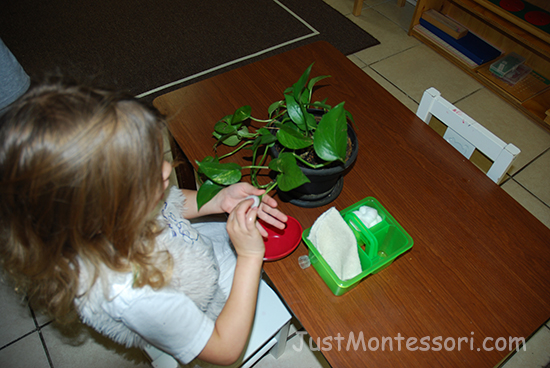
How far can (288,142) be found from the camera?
0.80 meters

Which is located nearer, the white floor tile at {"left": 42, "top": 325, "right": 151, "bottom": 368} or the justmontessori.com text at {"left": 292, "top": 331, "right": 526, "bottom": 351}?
the justmontessori.com text at {"left": 292, "top": 331, "right": 526, "bottom": 351}

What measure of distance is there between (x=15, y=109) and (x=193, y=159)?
0.48m

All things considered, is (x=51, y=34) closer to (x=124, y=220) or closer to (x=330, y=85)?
(x=330, y=85)

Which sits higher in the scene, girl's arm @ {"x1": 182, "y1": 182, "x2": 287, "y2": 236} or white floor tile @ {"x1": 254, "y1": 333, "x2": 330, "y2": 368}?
girl's arm @ {"x1": 182, "y1": 182, "x2": 287, "y2": 236}

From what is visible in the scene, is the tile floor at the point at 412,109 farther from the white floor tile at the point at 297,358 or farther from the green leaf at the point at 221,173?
the green leaf at the point at 221,173

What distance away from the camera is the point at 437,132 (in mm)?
1111

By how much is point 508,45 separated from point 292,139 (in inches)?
90.7

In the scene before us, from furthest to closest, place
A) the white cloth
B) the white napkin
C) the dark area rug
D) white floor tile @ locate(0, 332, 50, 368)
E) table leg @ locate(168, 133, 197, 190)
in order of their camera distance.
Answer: the dark area rug, white floor tile @ locate(0, 332, 50, 368), table leg @ locate(168, 133, 197, 190), the white napkin, the white cloth

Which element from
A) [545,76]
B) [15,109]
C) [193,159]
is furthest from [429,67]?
[15,109]

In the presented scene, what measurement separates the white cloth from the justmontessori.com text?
263mm

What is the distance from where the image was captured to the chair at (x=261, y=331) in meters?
0.92

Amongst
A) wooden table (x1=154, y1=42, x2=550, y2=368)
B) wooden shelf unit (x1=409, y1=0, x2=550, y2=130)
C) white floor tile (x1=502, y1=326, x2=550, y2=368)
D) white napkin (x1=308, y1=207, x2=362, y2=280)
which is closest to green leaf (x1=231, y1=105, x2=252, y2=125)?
wooden table (x1=154, y1=42, x2=550, y2=368)

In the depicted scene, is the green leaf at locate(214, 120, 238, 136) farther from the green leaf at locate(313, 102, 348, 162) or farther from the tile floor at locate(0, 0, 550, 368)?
the tile floor at locate(0, 0, 550, 368)

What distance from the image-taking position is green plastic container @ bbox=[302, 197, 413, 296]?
77cm
